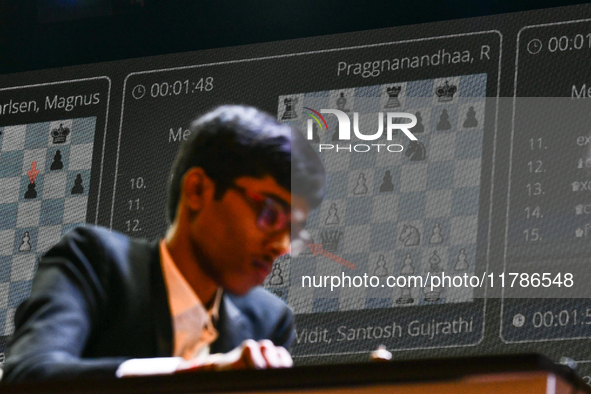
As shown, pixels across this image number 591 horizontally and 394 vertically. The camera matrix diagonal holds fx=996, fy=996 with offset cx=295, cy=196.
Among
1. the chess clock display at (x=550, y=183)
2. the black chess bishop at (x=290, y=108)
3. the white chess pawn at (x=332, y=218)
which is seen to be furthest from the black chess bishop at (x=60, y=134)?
the chess clock display at (x=550, y=183)

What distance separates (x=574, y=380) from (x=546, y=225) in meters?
1.52

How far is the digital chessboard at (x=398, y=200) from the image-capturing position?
2.76m

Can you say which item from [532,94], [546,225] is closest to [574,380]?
[546,225]

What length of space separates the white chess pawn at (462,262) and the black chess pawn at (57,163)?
4.59 ft

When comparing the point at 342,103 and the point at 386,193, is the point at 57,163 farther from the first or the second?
the point at 386,193

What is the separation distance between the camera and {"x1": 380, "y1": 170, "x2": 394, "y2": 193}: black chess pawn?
114 inches

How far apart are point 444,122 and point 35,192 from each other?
138cm

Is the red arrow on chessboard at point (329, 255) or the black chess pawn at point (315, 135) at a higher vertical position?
the black chess pawn at point (315, 135)

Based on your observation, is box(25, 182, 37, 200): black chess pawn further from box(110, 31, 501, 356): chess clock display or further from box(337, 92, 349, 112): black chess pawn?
box(337, 92, 349, 112): black chess pawn

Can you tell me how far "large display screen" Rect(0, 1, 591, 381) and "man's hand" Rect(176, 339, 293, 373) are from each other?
1.34m

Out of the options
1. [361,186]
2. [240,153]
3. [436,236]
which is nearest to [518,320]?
[436,236]

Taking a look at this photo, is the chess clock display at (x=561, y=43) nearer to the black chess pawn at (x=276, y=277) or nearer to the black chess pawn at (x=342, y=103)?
the black chess pawn at (x=342, y=103)

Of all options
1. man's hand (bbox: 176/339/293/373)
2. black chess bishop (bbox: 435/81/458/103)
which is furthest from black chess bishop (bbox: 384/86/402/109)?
man's hand (bbox: 176/339/293/373)

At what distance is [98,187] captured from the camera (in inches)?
128
